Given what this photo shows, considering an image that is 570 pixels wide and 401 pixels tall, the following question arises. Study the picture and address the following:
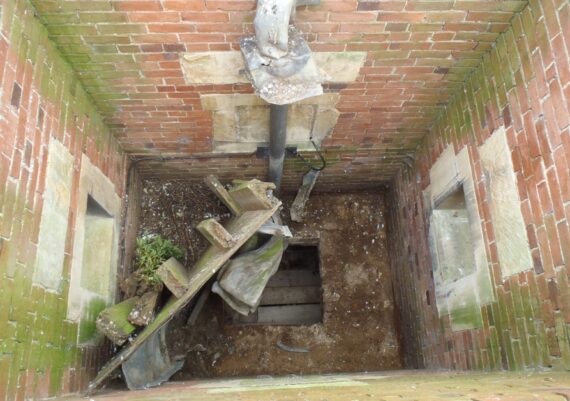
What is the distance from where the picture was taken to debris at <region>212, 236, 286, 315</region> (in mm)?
4840

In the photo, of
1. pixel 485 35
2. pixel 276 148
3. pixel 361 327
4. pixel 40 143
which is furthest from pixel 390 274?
pixel 40 143

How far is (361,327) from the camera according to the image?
6355 millimetres

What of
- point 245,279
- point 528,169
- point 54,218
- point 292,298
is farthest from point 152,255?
point 528,169

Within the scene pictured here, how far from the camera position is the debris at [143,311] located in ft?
13.5

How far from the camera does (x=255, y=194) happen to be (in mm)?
4645

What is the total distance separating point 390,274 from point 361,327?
2.83 ft

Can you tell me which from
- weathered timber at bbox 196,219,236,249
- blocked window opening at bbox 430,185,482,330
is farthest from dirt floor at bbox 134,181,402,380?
weathered timber at bbox 196,219,236,249

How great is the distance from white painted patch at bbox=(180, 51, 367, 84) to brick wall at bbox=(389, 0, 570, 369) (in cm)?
114

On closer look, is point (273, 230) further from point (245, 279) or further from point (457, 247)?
point (457, 247)

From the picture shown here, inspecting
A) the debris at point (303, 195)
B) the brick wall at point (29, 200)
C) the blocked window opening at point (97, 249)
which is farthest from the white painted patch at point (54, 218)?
the debris at point (303, 195)

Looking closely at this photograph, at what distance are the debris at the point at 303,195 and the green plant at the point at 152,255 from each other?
1.74 meters

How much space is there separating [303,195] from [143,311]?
9.64 feet

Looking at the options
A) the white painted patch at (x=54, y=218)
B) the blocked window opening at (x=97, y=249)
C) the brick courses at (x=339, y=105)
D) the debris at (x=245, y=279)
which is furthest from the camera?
the debris at (x=245, y=279)

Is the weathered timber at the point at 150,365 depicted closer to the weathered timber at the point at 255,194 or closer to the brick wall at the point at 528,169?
the weathered timber at the point at 255,194
